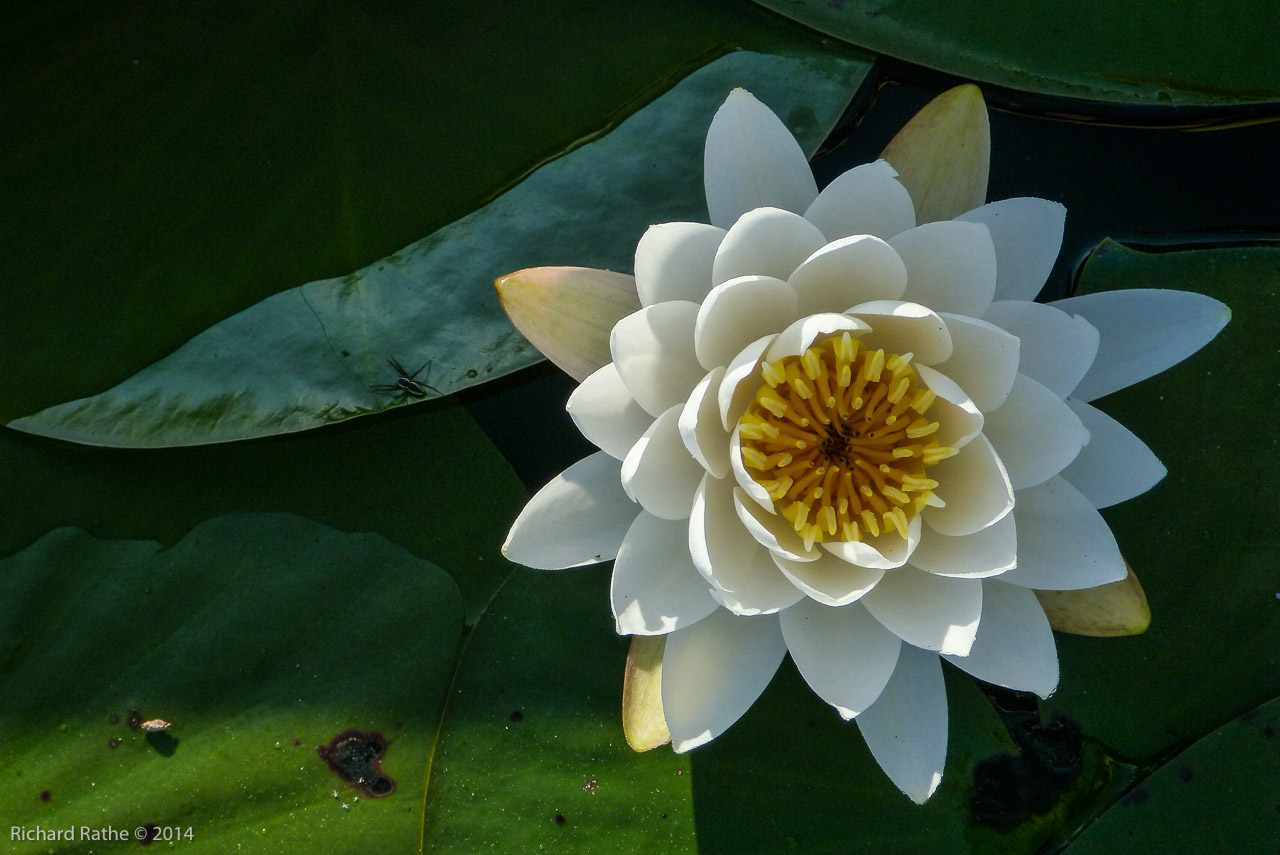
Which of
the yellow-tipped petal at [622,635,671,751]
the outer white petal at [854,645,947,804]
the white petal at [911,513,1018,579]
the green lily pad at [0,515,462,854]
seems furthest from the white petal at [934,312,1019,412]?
the green lily pad at [0,515,462,854]

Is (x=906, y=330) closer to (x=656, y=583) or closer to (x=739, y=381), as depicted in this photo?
(x=739, y=381)

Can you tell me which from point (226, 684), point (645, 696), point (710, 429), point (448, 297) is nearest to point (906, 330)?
point (710, 429)

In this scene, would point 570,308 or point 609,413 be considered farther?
point 570,308

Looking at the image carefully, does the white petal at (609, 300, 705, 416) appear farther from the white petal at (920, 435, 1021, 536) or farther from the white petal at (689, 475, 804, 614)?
the white petal at (920, 435, 1021, 536)

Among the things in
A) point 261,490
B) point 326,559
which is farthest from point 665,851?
point 261,490

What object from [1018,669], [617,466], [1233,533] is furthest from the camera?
[1233,533]

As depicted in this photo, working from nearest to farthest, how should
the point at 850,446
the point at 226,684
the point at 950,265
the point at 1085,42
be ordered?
the point at 950,265 → the point at 850,446 → the point at 1085,42 → the point at 226,684

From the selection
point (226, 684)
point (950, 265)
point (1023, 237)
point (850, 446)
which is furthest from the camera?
point (226, 684)

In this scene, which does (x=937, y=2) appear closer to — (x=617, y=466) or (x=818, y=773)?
(x=617, y=466)
